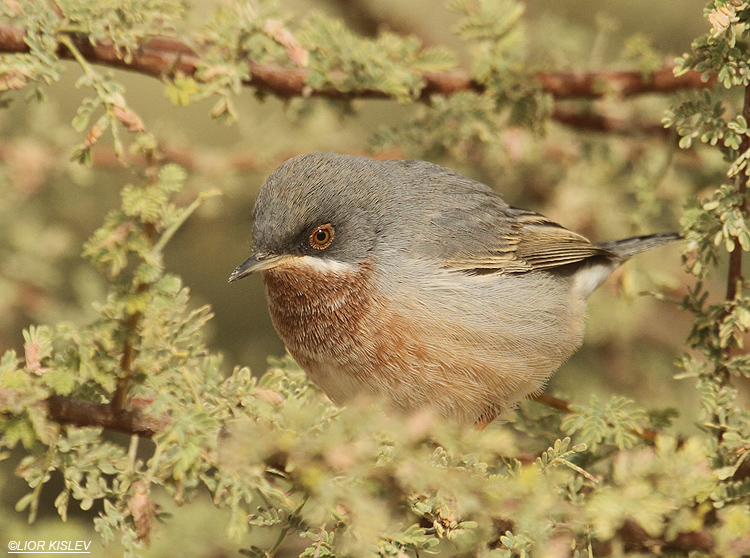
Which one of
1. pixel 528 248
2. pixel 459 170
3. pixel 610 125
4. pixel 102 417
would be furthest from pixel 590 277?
pixel 102 417

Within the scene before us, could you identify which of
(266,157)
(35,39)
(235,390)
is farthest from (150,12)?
(266,157)

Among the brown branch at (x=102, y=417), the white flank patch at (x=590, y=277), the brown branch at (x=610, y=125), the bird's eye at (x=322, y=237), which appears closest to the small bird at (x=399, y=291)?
the bird's eye at (x=322, y=237)

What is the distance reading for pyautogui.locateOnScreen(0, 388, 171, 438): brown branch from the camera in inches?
107

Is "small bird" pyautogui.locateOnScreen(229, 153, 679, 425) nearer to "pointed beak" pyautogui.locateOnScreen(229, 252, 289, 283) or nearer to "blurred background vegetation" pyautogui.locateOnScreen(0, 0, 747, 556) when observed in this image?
"pointed beak" pyautogui.locateOnScreen(229, 252, 289, 283)

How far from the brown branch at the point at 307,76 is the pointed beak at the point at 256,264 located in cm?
100

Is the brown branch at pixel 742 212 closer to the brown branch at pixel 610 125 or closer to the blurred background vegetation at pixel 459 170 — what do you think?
the blurred background vegetation at pixel 459 170

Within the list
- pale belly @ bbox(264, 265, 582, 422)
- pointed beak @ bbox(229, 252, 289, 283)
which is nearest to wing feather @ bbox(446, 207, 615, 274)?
pale belly @ bbox(264, 265, 582, 422)

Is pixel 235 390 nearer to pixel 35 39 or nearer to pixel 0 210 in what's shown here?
pixel 35 39

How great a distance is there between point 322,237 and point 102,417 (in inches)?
60.6

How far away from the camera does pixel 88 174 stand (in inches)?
195

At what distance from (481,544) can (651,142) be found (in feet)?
11.6

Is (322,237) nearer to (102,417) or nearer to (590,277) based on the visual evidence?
(102,417)

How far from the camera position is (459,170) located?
5930 mm

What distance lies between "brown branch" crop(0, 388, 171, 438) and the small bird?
1.09 metres
